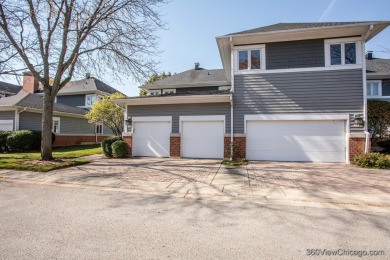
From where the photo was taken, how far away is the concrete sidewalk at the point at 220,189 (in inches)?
199

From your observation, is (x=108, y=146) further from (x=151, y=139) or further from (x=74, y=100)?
(x=74, y=100)

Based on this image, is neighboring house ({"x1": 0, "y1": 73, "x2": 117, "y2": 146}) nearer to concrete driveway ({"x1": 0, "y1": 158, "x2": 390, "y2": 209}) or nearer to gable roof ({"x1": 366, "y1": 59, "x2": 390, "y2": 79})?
concrete driveway ({"x1": 0, "y1": 158, "x2": 390, "y2": 209})

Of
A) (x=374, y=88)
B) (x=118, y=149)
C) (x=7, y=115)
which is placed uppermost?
(x=374, y=88)

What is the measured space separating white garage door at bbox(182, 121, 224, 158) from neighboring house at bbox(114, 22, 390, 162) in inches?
2.1

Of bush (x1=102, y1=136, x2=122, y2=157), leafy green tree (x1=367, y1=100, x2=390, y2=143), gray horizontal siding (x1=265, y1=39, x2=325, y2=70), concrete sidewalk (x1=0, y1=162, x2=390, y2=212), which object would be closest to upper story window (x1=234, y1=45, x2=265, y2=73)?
gray horizontal siding (x1=265, y1=39, x2=325, y2=70)

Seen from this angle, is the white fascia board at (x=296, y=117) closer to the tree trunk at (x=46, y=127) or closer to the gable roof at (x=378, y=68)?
the tree trunk at (x=46, y=127)

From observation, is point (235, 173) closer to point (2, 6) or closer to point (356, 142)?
point (356, 142)

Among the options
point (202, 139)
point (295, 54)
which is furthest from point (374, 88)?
point (202, 139)

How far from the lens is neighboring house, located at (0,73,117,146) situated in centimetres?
1697

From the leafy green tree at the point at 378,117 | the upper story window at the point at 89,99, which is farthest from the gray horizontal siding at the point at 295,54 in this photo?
the upper story window at the point at 89,99

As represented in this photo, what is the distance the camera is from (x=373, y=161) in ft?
30.3

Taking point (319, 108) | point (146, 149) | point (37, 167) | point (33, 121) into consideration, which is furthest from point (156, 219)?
point (33, 121)

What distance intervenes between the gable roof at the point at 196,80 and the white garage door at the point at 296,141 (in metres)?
9.85

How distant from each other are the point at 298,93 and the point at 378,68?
14.5 meters
